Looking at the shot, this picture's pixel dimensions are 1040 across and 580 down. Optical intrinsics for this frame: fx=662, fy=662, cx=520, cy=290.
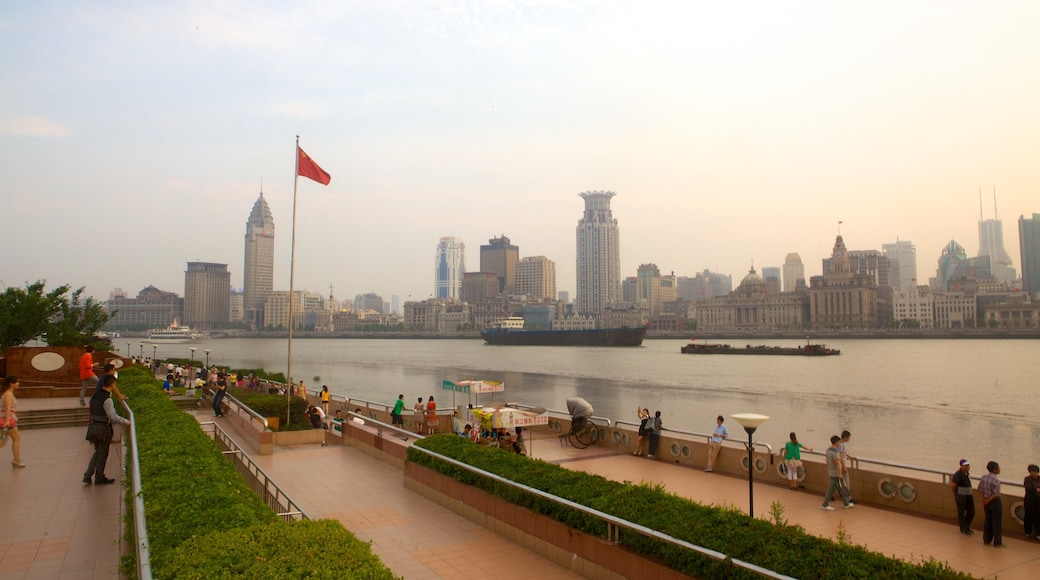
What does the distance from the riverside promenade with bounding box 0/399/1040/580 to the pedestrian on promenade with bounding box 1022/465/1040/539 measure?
0.20m

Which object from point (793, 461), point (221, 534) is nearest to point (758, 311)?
point (793, 461)

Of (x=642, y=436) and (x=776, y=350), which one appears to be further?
(x=776, y=350)

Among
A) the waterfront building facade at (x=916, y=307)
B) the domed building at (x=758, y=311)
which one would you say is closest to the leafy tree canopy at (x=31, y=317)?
the domed building at (x=758, y=311)

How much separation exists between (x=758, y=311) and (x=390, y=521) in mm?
195651

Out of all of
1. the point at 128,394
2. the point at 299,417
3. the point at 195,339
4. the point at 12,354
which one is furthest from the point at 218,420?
the point at 195,339

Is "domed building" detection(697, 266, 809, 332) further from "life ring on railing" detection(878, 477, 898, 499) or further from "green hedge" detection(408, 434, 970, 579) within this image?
"green hedge" detection(408, 434, 970, 579)

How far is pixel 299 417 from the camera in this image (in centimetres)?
2059

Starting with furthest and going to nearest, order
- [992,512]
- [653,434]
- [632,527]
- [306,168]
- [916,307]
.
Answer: [916,307], [306,168], [653,434], [992,512], [632,527]

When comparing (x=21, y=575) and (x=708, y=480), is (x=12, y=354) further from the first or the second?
(x=708, y=480)

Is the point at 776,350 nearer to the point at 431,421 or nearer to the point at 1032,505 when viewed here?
the point at 431,421

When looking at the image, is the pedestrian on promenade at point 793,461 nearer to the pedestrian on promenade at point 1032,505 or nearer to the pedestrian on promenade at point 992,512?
the pedestrian on promenade at point 992,512

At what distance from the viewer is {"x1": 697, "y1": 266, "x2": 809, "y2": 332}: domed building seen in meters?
187

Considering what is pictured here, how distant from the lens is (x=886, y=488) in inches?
444

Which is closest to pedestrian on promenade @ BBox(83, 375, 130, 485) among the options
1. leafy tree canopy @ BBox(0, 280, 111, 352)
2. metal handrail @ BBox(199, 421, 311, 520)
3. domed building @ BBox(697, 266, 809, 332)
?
metal handrail @ BBox(199, 421, 311, 520)
